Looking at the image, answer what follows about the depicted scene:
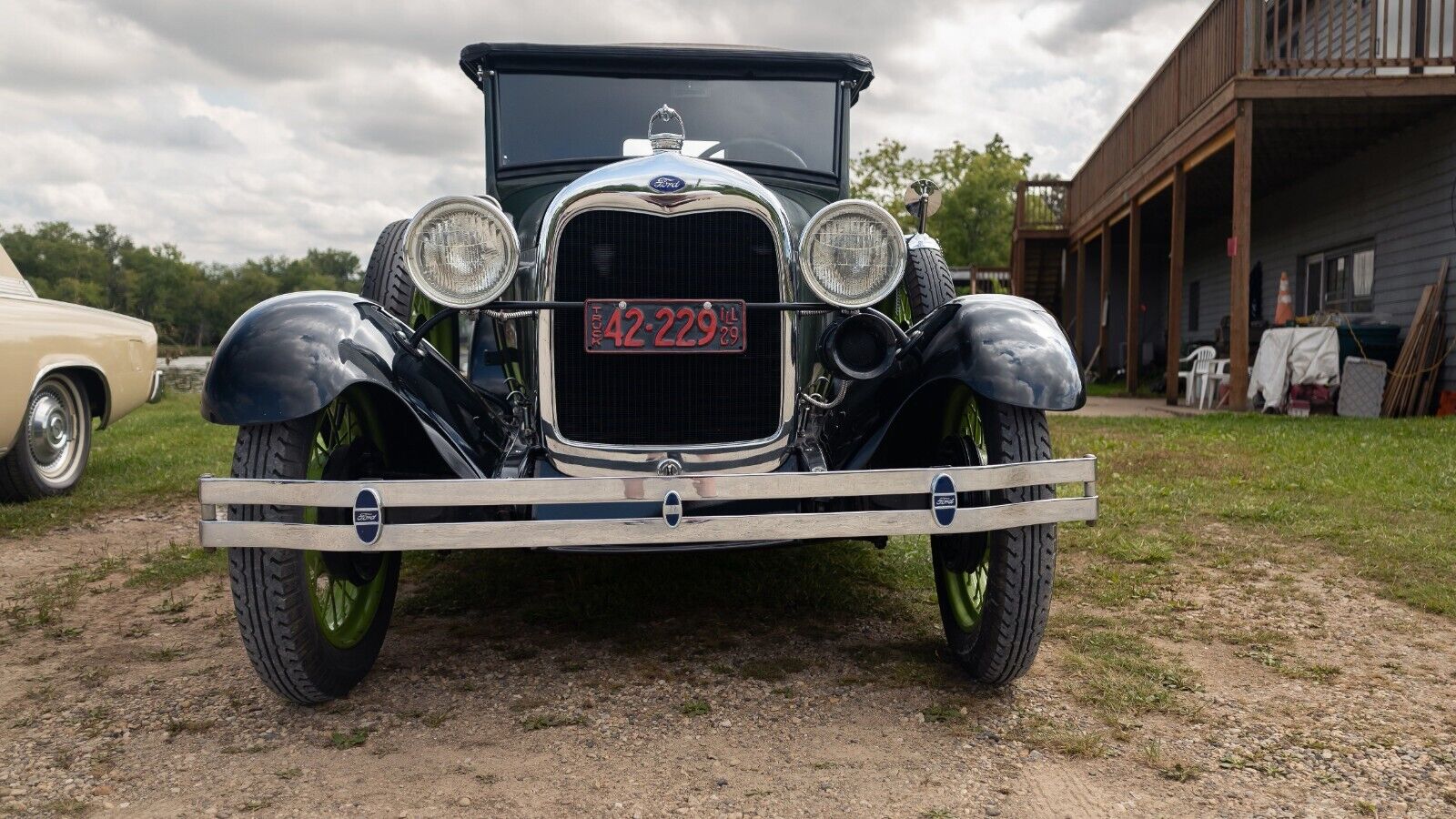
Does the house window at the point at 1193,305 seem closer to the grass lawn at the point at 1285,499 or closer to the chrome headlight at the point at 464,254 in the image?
the grass lawn at the point at 1285,499

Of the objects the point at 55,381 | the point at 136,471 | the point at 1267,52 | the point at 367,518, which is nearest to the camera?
the point at 367,518

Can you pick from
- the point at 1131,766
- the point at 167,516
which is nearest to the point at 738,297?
the point at 1131,766

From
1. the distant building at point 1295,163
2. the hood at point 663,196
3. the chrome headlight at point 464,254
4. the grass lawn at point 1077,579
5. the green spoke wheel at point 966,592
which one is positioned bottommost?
the grass lawn at point 1077,579

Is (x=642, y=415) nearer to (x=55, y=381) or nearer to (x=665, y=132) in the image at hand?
(x=665, y=132)

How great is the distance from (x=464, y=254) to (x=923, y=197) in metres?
2.03

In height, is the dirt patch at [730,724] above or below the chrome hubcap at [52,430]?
below

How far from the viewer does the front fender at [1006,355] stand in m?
2.54

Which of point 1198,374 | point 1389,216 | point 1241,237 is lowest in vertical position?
point 1198,374

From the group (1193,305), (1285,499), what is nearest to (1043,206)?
(1193,305)

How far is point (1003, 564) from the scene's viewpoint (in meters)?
2.58

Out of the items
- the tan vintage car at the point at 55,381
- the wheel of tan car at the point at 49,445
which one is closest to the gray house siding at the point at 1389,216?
the tan vintage car at the point at 55,381

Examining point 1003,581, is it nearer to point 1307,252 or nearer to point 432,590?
point 432,590

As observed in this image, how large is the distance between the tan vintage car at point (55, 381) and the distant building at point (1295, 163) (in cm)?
898

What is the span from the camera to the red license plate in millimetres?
2709
